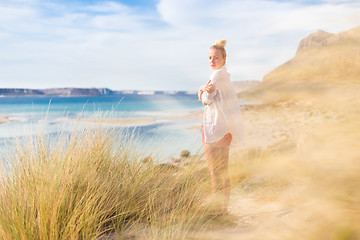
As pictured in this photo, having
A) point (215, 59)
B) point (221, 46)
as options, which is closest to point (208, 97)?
point (215, 59)

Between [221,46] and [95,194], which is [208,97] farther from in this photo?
[95,194]

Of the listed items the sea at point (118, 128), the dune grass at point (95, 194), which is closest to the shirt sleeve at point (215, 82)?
the sea at point (118, 128)

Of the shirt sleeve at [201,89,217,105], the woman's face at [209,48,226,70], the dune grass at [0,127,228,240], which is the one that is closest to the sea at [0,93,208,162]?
the dune grass at [0,127,228,240]

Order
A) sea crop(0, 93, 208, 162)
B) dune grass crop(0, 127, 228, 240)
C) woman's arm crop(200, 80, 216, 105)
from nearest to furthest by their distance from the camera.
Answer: dune grass crop(0, 127, 228, 240) → woman's arm crop(200, 80, 216, 105) → sea crop(0, 93, 208, 162)

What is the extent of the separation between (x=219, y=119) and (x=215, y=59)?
55 cm

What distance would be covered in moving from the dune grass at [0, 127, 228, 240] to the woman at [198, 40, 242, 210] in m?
0.15

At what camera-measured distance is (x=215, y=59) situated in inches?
105

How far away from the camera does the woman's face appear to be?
2.66 m

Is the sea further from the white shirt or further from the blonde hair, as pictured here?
the blonde hair

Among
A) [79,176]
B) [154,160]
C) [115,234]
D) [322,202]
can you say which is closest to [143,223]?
[115,234]

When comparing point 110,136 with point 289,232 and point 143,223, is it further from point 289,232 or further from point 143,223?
point 289,232

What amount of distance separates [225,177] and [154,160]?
0.71m

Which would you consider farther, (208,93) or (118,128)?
(118,128)

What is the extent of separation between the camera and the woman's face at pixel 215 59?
266 cm
